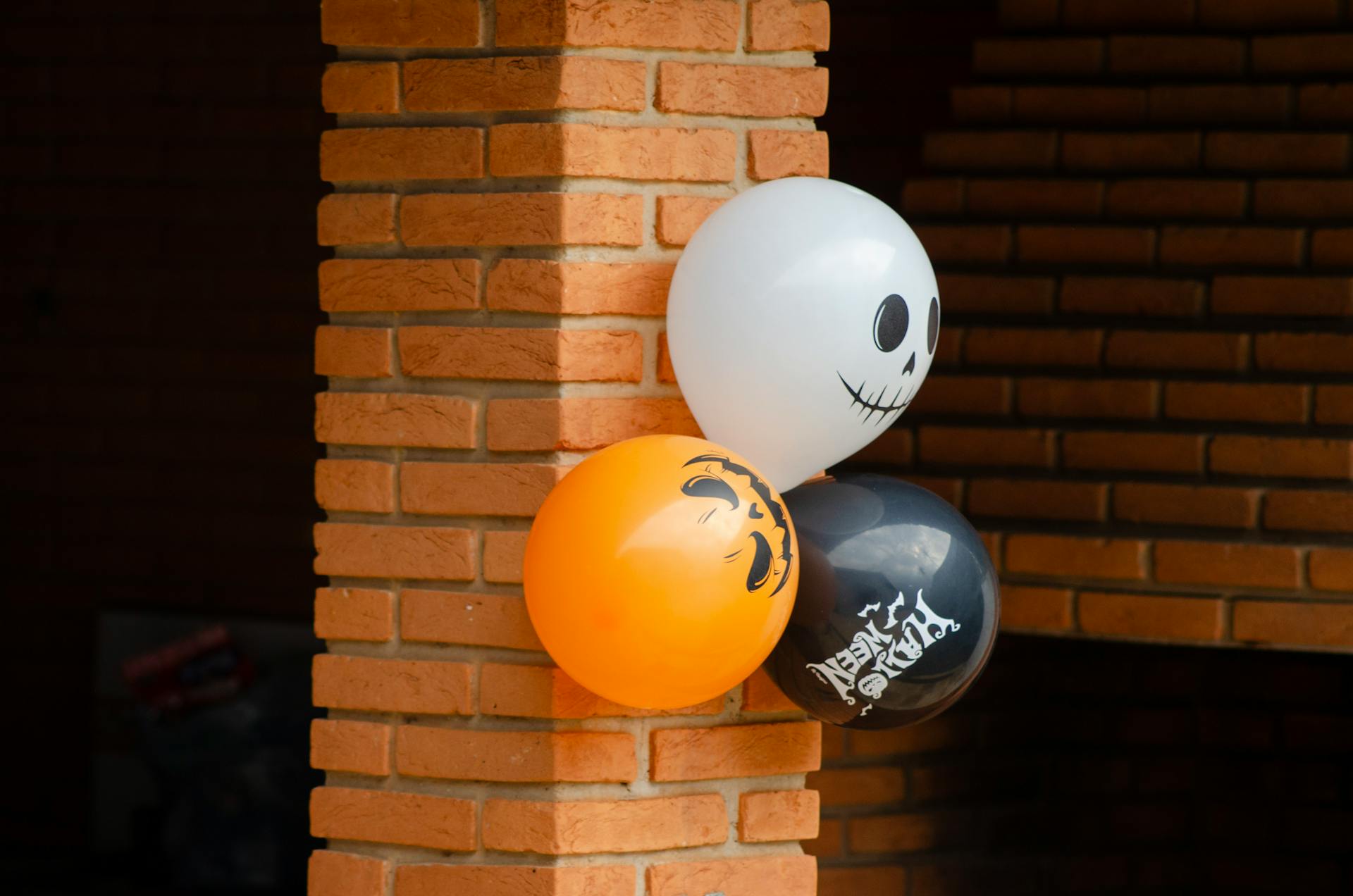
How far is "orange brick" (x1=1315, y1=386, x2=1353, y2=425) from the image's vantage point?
8.44 feet

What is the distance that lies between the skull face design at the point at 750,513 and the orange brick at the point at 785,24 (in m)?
0.64

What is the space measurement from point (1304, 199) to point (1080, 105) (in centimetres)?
45

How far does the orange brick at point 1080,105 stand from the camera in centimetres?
286

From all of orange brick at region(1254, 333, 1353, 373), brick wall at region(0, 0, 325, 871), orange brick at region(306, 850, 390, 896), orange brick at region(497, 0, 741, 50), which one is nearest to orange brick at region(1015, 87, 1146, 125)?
orange brick at region(1254, 333, 1353, 373)

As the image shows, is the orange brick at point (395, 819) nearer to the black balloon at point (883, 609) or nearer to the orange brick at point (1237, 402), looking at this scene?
the black balloon at point (883, 609)

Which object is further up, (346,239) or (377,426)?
(346,239)

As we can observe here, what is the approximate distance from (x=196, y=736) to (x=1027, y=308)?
239 centimetres

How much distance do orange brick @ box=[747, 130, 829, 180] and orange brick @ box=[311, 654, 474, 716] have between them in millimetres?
781

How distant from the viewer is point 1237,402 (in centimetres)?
264

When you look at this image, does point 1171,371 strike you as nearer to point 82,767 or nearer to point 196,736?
point 196,736

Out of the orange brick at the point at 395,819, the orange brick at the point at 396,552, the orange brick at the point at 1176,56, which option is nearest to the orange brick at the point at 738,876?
the orange brick at the point at 395,819

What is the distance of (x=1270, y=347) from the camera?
8.67ft

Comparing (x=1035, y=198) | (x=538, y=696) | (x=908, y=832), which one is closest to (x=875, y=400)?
(x=538, y=696)

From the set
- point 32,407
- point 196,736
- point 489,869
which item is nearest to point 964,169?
point 489,869
